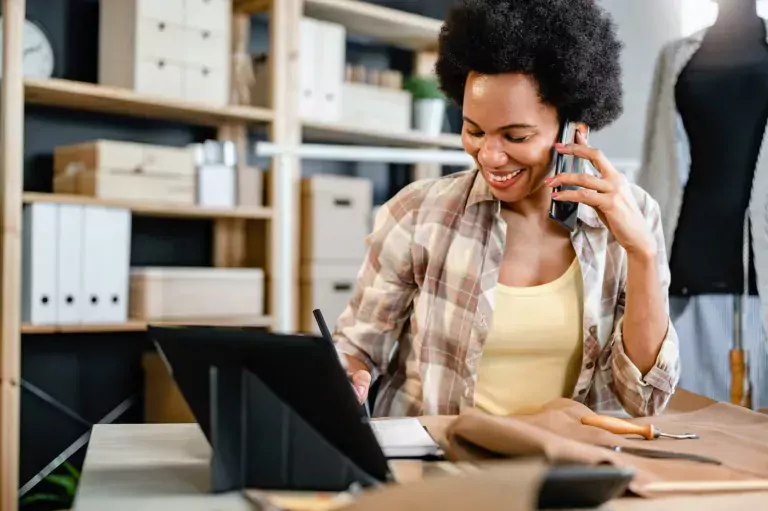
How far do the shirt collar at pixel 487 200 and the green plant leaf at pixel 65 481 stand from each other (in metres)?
2.06

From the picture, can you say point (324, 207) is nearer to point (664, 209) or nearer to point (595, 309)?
point (664, 209)

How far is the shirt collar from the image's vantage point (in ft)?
5.09

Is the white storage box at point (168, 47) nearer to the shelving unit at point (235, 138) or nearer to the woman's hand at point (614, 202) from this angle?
the shelving unit at point (235, 138)

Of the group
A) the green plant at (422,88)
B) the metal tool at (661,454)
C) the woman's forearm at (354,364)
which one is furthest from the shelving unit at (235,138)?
the metal tool at (661,454)

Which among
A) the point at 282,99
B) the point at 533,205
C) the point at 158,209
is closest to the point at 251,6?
the point at 282,99

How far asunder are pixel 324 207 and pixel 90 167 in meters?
0.88

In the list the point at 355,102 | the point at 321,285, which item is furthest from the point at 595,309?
the point at 355,102

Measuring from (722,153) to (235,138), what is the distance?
195cm

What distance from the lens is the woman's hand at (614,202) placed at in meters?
1.32

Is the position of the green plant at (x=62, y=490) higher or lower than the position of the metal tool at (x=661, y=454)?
lower

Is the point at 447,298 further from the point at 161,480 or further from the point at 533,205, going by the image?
the point at 161,480

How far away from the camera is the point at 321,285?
134 inches

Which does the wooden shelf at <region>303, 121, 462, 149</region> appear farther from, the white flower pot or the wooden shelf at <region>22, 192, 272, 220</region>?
the wooden shelf at <region>22, 192, 272, 220</region>

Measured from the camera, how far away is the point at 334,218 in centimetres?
344
